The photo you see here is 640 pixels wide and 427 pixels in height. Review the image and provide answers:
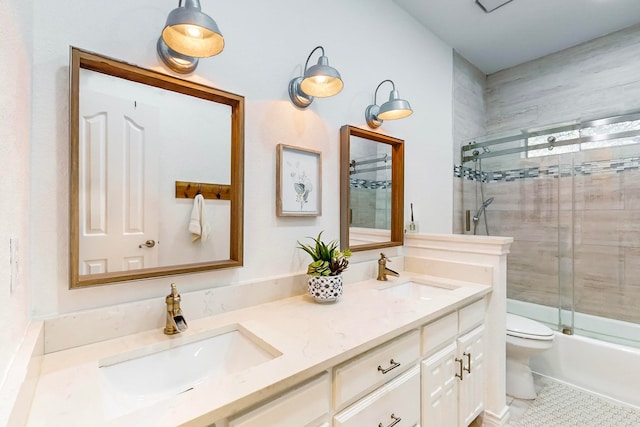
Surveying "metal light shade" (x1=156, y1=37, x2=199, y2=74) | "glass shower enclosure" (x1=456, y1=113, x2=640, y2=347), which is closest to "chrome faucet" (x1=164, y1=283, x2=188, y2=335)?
"metal light shade" (x1=156, y1=37, x2=199, y2=74)

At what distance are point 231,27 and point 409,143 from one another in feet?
4.47

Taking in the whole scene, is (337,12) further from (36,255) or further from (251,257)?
(36,255)

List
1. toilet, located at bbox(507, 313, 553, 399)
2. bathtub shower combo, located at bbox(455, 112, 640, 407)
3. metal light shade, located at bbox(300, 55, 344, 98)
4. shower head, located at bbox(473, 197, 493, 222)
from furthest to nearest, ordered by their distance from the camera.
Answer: shower head, located at bbox(473, 197, 493, 222)
bathtub shower combo, located at bbox(455, 112, 640, 407)
toilet, located at bbox(507, 313, 553, 399)
metal light shade, located at bbox(300, 55, 344, 98)

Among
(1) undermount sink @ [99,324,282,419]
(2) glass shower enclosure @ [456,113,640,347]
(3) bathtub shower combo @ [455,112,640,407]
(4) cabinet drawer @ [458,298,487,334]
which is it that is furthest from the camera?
(2) glass shower enclosure @ [456,113,640,347]

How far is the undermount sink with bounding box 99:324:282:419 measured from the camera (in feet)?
2.75

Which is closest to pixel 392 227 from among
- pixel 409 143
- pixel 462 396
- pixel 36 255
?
pixel 409 143

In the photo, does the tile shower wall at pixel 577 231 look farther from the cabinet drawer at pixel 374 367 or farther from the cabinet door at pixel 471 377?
the cabinet drawer at pixel 374 367

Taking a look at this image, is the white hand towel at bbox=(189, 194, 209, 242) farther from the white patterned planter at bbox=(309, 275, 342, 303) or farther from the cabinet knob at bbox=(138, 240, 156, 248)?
the white patterned planter at bbox=(309, 275, 342, 303)

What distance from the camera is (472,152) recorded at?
9.02ft

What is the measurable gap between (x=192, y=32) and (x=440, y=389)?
1.68 metres

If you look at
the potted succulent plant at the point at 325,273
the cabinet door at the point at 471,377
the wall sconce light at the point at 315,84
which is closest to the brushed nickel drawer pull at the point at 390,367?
the potted succulent plant at the point at 325,273

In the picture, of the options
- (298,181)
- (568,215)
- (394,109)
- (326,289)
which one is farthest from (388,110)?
(568,215)

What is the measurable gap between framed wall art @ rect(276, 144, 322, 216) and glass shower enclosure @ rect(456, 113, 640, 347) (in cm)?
171

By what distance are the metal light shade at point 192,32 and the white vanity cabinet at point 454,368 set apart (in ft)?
4.27
